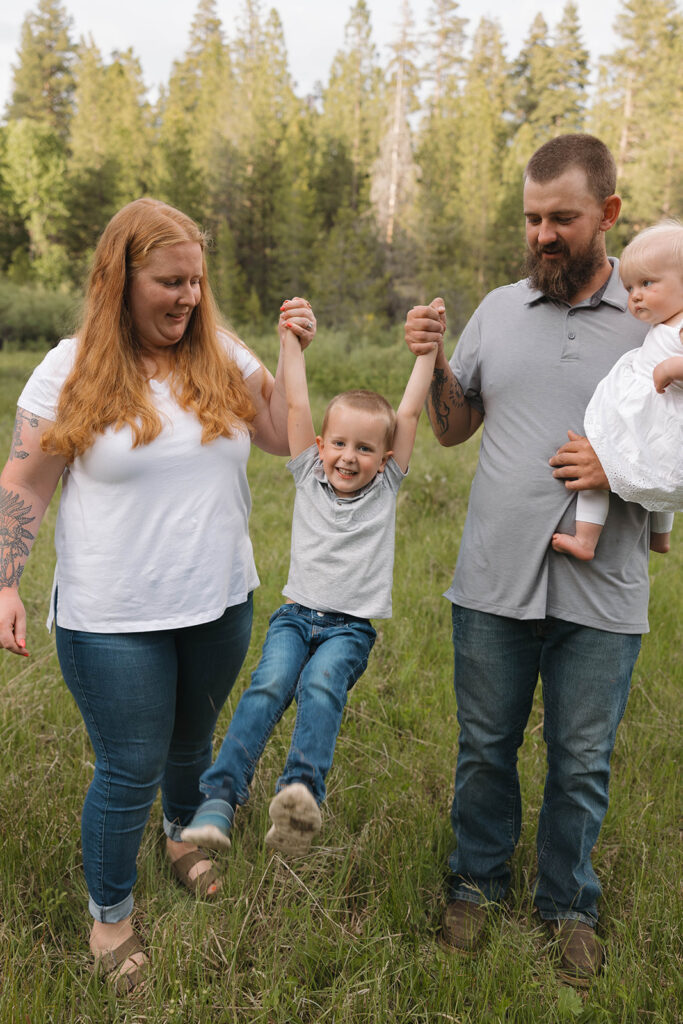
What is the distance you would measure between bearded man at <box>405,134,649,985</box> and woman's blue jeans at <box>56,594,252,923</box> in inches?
35.4

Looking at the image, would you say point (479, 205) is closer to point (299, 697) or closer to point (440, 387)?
point (440, 387)

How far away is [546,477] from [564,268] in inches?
26.5

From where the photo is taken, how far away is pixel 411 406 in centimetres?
276

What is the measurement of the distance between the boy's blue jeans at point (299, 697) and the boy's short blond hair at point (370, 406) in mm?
622

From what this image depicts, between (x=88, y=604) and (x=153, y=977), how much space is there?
4.01 feet

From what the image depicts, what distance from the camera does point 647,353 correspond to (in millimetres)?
2443

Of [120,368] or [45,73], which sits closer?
[120,368]

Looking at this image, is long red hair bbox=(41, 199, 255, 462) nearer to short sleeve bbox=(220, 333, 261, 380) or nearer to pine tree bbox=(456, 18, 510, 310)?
short sleeve bbox=(220, 333, 261, 380)

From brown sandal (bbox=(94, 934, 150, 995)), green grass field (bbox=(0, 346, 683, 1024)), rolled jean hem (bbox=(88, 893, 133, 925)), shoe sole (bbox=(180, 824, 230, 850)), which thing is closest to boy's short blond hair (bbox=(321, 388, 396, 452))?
shoe sole (bbox=(180, 824, 230, 850))

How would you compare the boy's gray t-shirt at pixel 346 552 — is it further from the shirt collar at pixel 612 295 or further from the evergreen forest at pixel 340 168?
the evergreen forest at pixel 340 168

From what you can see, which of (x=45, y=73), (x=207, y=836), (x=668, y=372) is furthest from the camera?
(x=45, y=73)

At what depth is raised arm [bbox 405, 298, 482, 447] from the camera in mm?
2656

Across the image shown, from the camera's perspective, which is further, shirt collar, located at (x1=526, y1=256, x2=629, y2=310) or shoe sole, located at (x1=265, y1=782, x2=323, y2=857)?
shirt collar, located at (x1=526, y1=256, x2=629, y2=310)

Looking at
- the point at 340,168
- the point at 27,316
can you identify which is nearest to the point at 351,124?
the point at 340,168
